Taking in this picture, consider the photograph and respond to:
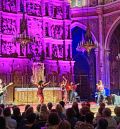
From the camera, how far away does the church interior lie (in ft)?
62.7

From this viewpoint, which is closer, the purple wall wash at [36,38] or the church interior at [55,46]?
the church interior at [55,46]

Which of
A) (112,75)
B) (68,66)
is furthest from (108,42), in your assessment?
(68,66)

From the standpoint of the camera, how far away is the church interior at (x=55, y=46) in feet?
62.7

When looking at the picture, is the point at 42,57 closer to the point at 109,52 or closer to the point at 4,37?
the point at 4,37

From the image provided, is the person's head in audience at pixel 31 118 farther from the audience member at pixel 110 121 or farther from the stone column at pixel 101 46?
the stone column at pixel 101 46

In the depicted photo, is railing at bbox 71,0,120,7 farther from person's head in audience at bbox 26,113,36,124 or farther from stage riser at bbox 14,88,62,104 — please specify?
person's head in audience at bbox 26,113,36,124

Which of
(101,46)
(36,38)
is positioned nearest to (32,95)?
(36,38)

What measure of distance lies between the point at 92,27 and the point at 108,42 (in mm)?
1709

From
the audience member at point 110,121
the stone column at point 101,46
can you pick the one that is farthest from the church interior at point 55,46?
the audience member at point 110,121

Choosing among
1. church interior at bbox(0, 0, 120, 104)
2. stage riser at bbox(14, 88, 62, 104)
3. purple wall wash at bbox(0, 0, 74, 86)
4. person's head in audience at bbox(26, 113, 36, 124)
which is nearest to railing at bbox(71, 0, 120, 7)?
church interior at bbox(0, 0, 120, 104)

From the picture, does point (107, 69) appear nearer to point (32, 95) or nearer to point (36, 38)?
point (36, 38)

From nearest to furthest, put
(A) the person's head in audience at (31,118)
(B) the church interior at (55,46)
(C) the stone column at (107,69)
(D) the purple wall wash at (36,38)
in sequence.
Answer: (A) the person's head in audience at (31,118)
(B) the church interior at (55,46)
(D) the purple wall wash at (36,38)
(C) the stone column at (107,69)

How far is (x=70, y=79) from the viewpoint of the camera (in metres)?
21.4

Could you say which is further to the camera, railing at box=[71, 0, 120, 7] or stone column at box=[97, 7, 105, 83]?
railing at box=[71, 0, 120, 7]
